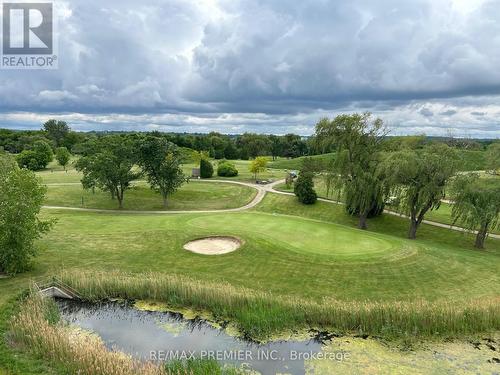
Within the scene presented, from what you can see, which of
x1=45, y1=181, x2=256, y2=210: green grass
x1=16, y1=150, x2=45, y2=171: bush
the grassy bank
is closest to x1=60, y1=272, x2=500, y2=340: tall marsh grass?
the grassy bank

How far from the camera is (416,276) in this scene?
24844 millimetres

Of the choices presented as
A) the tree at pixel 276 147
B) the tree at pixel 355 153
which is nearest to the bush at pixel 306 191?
the tree at pixel 355 153

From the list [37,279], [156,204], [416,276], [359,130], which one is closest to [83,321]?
[37,279]

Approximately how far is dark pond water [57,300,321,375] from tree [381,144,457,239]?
23.7m

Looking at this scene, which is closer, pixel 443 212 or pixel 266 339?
pixel 266 339

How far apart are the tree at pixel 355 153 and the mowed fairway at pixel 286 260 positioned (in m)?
6.90

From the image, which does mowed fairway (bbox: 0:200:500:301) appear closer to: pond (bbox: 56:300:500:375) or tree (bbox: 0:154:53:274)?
tree (bbox: 0:154:53:274)

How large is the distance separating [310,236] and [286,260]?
5717 mm

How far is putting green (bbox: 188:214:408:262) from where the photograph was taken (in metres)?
27.7

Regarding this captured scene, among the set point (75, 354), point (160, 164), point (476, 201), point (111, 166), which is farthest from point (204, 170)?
point (75, 354)

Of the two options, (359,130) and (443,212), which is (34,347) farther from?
(443,212)

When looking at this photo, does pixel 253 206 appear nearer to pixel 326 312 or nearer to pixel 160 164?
pixel 160 164

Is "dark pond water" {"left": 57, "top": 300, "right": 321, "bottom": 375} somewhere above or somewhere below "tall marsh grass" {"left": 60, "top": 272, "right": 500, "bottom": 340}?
below

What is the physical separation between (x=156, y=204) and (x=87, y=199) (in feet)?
32.6
